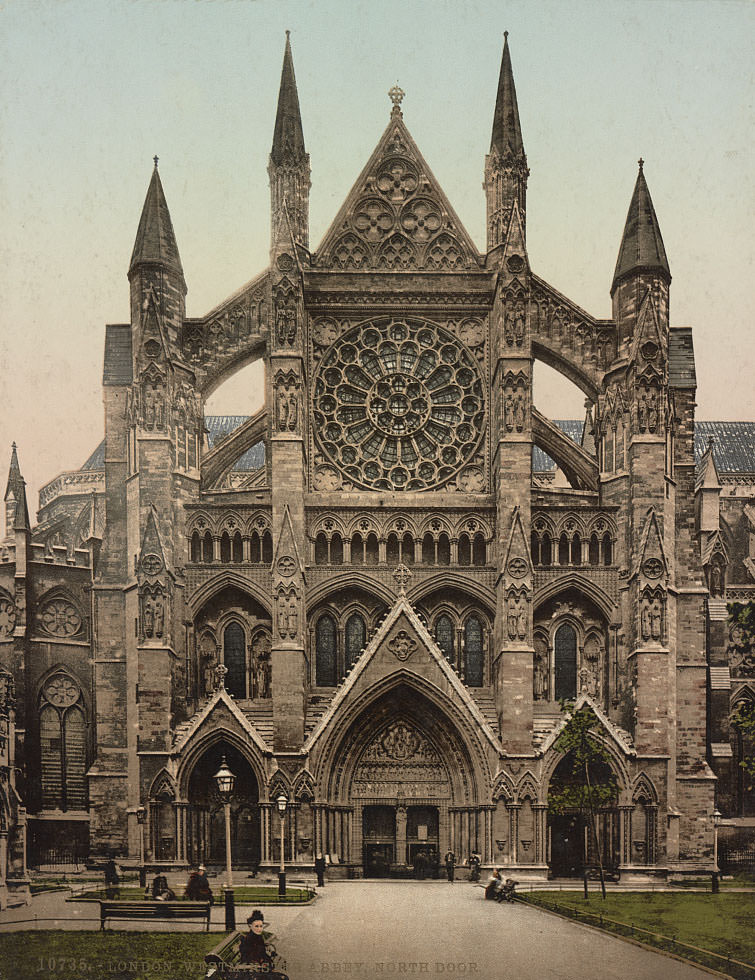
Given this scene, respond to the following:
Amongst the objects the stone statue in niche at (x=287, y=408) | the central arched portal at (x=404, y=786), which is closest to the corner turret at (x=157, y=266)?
the stone statue in niche at (x=287, y=408)

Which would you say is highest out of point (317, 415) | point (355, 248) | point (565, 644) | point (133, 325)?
point (355, 248)

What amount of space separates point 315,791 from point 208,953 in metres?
18.5

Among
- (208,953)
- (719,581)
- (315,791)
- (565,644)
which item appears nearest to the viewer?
(208,953)

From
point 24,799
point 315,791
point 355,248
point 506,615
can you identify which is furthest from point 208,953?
point 355,248

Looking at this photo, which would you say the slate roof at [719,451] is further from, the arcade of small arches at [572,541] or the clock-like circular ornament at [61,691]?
the arcade of small arches at [572,541]

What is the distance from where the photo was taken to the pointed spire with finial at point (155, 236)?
168 ft

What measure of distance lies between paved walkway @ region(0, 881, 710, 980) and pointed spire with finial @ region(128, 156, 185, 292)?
23.6 metres

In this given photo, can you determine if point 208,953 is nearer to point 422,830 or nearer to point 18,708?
point 422,830

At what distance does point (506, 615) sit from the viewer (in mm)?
48625

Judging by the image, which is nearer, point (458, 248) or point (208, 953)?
point (208, 953)

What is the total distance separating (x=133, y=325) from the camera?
168 feet

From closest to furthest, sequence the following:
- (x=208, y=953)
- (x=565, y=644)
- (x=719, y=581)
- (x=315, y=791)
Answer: (x=208, y=953) → (x=315, y=791) → (x=565, y=644) → (x=719, y=581)

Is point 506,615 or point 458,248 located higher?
point 458,248

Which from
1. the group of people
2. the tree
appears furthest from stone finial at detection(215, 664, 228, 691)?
the group of people
